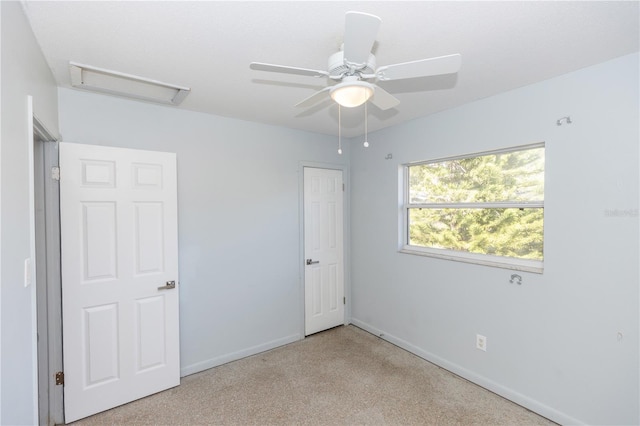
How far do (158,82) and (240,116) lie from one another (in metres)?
0.91

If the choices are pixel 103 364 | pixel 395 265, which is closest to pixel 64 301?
pixel 103 364

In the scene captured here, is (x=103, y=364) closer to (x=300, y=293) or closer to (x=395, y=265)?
(x=300, y=293)

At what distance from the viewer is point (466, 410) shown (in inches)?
90.1

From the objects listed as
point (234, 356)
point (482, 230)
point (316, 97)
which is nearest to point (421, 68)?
point (316, 97)

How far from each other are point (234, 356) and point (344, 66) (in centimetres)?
289

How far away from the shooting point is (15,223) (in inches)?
51.2

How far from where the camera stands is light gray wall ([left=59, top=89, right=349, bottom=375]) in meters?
2.54

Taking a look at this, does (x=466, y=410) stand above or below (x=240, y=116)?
below

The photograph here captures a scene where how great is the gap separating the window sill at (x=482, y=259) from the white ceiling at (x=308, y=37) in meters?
1.38

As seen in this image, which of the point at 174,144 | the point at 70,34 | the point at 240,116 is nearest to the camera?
the point at 70,34

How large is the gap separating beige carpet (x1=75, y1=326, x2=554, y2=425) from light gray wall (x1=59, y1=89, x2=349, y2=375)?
1.14 ft

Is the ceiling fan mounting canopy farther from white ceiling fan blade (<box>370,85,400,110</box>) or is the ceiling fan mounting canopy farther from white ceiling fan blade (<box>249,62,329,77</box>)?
white ceiling fan blade (<box>370,85,400,110</box>)

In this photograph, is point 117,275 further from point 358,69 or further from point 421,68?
point 421,68

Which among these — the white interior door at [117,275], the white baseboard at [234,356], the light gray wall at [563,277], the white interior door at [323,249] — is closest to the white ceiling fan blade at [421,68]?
the light gray wall at [563,277]
